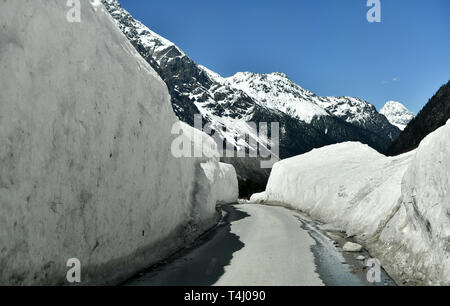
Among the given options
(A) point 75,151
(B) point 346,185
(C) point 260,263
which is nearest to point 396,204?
(C) point 260,263

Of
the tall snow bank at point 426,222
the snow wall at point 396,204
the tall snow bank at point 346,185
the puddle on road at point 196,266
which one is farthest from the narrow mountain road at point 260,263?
the tall snow bank at point 346,185

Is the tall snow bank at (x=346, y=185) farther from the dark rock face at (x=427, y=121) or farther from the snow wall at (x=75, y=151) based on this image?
the dark rock face at (x=427, y=121)

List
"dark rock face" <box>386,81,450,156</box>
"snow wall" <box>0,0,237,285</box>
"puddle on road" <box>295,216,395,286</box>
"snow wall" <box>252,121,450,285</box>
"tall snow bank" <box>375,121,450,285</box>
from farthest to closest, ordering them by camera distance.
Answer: "dark rock face" <box>386,81,450,156</box> → "puddle on road" <box>295,216,395,286</box> → "snow wall" <box>252,121,450,285</box> → "tall snow bank" <box>375,121,450,285</box> → "snow wall" <box>0,0,237,285</box>

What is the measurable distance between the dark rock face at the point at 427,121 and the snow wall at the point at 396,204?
287 feet

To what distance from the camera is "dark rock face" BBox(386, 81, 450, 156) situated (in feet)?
354

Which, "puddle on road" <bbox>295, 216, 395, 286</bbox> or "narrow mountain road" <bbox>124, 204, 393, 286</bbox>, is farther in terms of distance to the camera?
"narrow mountain road" <bbox>124, 204, 393, 286</bbox>

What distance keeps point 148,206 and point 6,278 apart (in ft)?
22.3

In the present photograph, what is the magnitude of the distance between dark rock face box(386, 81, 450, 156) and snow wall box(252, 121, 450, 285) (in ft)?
287

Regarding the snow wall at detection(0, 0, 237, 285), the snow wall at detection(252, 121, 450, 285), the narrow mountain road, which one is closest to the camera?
the snow wall at detection(0, 0, 237, 285)

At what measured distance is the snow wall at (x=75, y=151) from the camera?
7.61 metres

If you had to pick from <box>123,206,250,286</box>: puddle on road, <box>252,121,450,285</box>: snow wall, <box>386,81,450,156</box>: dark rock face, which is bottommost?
<box>123,206,250,286</box>: puddle on road

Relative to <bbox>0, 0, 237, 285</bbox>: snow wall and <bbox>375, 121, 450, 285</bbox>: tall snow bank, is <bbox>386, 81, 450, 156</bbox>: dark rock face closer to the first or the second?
<bbox>375, 121, 450, 285</bbox>: tall snow bank

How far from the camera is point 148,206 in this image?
13.8 meters

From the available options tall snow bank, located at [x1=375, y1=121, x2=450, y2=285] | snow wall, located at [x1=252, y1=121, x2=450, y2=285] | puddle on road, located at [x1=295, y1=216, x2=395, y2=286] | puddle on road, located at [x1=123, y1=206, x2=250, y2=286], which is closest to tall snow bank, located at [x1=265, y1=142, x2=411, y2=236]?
snow wall, located at [x1=252, y1=121, x2=450, y2=285]
